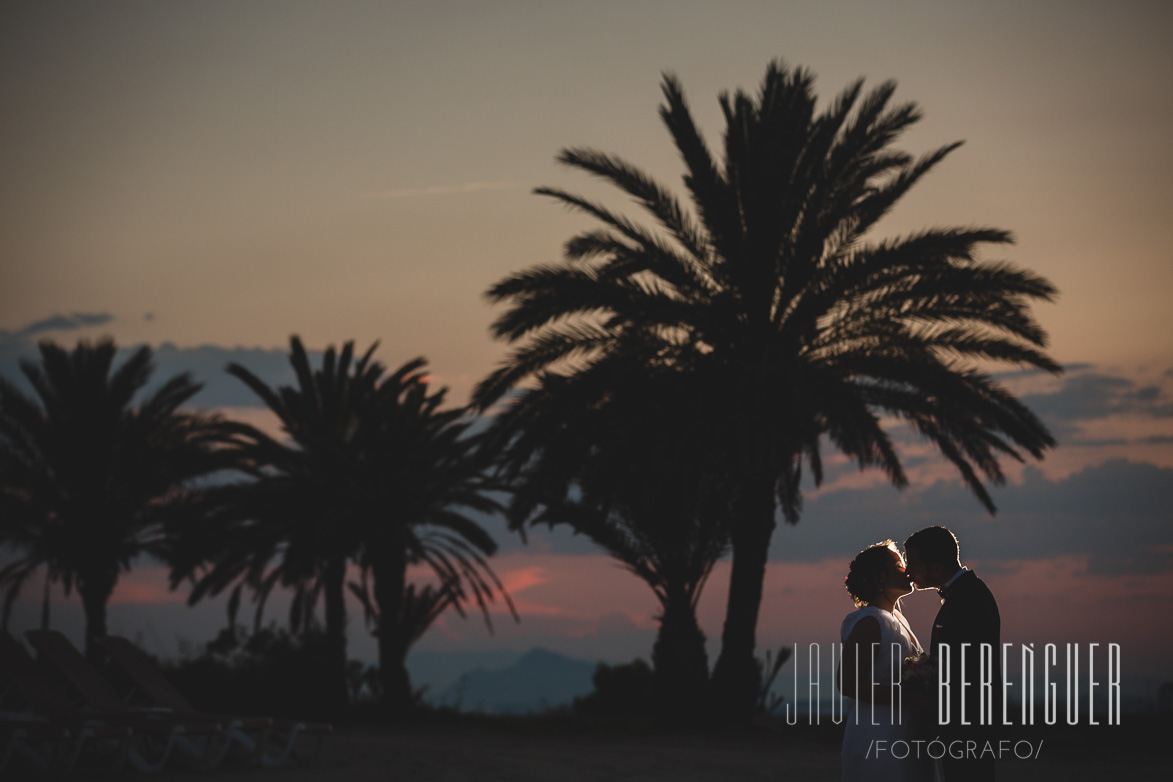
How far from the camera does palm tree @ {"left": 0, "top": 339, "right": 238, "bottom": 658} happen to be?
1082 inches

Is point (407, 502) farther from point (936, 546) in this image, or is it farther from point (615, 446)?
point (936, 546)

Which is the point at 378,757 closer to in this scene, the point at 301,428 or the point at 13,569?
the point at 301,428

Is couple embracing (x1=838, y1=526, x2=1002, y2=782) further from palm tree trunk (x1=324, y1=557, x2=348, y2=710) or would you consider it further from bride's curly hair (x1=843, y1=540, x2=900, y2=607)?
palm tree trunk (x1=324, y1=557, x2=348, y2=710)

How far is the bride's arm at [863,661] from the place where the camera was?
5312mm

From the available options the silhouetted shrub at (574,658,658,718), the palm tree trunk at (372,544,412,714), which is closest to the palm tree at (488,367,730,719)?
the silhouetted shrub at (574,658,658,718)

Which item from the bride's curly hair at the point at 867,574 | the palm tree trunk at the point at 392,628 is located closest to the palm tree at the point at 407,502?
the palm tree trunk at the point at 392,628

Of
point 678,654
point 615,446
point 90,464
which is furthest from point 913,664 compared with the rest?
point 90,464

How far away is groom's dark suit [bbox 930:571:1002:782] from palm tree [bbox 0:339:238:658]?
2425 centimetres

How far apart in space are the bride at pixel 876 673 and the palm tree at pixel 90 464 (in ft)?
78.7

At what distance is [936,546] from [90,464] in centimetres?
2618

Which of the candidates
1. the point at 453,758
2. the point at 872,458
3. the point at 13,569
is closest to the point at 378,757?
the point at 453,758

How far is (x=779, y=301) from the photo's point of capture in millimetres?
17766

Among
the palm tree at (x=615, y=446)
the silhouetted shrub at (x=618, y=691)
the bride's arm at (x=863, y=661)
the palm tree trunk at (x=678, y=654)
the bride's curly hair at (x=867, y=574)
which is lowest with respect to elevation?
the silhouetted shrub at (x=618, y=691)

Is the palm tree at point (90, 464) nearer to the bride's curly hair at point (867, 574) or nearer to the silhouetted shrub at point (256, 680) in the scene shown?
the silhouetted shrub at point (256, 680)
